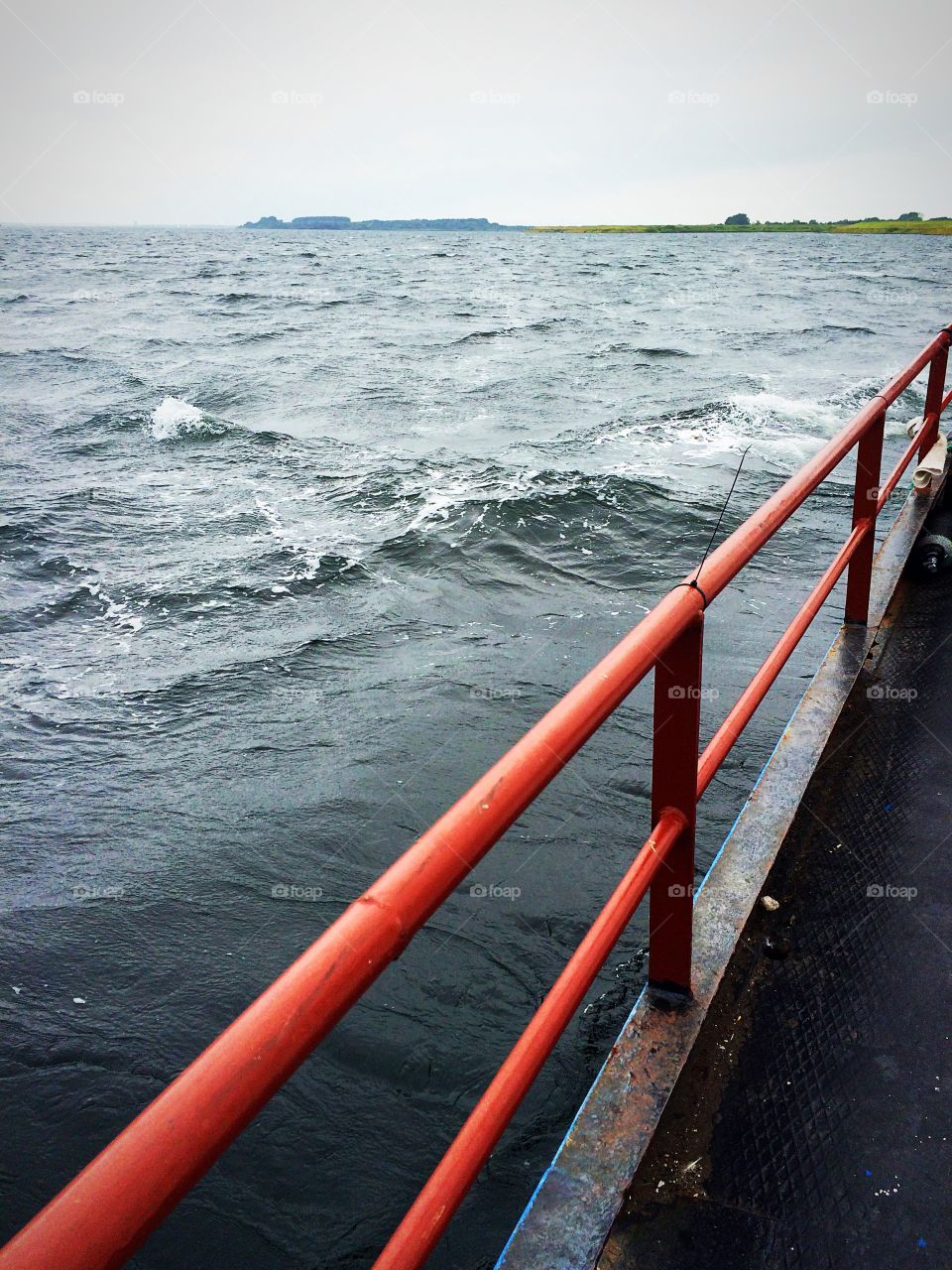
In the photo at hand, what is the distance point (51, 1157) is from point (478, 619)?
187 inches

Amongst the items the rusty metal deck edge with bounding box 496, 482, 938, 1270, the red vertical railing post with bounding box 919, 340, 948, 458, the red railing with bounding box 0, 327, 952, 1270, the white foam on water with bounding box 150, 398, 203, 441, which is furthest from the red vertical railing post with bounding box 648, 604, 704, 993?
the white foam on water with bounding box 150, 398, 203, 441

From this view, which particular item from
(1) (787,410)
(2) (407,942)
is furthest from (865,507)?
(1) (787,410)

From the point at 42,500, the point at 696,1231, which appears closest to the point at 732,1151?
the point at 696,1231

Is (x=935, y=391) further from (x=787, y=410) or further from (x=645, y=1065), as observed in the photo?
(x=787, y=410)

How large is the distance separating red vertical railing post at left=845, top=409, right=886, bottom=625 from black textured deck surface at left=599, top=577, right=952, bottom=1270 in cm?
96

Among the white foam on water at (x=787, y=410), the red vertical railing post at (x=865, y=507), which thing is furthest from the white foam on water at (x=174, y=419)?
the red vertical railing post at (x=865, y=507)

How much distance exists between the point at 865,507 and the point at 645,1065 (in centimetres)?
221

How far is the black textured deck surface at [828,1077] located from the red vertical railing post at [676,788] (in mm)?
188

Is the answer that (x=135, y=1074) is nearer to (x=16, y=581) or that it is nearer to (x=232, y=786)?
(x=232, y=786)

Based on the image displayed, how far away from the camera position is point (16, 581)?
820 cm

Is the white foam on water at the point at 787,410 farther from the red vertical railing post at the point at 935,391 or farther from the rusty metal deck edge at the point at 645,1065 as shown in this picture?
the rusty metal deck edge at the point at 645,1065

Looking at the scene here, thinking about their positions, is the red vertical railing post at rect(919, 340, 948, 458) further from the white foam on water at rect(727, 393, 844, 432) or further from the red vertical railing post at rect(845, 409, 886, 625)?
the white foam on water at rect(727, 393, 844, 432)

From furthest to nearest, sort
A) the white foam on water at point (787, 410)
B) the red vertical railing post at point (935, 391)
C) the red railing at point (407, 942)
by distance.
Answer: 1. the white foam on water at point (787, 410)
2. the red vertical railing post at point (935, 391)
3. the red railing at point (407, 942)

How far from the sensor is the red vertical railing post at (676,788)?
1.65m
